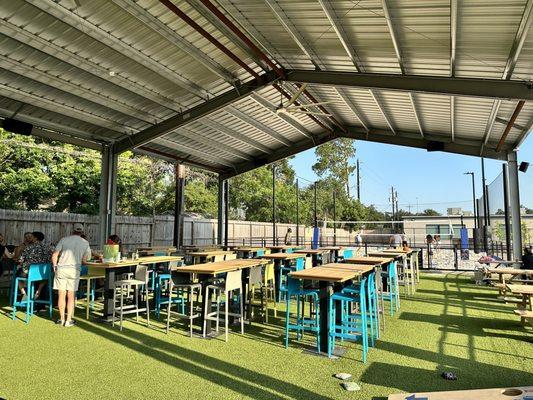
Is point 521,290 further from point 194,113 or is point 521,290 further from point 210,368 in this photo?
point 194,113

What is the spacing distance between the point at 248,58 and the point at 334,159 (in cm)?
3459

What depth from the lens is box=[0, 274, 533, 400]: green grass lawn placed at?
11.5ft

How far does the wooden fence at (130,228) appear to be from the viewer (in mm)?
9719

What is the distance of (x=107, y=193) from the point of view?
35.4ft

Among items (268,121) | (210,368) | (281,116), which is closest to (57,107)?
(268,121)

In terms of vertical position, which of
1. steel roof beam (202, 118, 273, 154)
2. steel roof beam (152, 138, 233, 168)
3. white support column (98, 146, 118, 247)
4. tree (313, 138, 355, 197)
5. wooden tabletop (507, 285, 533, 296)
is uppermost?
tree (313, 138, 355, 197)

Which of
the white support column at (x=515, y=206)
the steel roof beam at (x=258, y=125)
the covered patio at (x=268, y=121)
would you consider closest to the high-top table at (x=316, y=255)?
the covered patio at (x=268, y=121)

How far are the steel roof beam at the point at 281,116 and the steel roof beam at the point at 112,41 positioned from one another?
5.22 feet

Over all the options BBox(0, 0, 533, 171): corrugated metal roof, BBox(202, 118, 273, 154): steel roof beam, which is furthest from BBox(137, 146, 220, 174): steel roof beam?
BBox(202, 118, 273, 154): steel roof beam

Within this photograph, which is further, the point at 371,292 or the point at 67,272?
the point at 67,272

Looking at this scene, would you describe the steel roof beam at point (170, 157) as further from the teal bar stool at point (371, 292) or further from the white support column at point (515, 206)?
the white support column at point (515, 206)

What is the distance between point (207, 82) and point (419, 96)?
4.81m

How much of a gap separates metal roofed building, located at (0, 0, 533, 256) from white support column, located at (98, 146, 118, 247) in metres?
0.03

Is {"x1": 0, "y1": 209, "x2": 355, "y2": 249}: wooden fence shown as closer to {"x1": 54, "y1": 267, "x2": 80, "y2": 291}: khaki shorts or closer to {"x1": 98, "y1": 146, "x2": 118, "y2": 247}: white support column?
{"x1": 98, "y1": 146, "x2": 118, "y2": 247}: white support column
